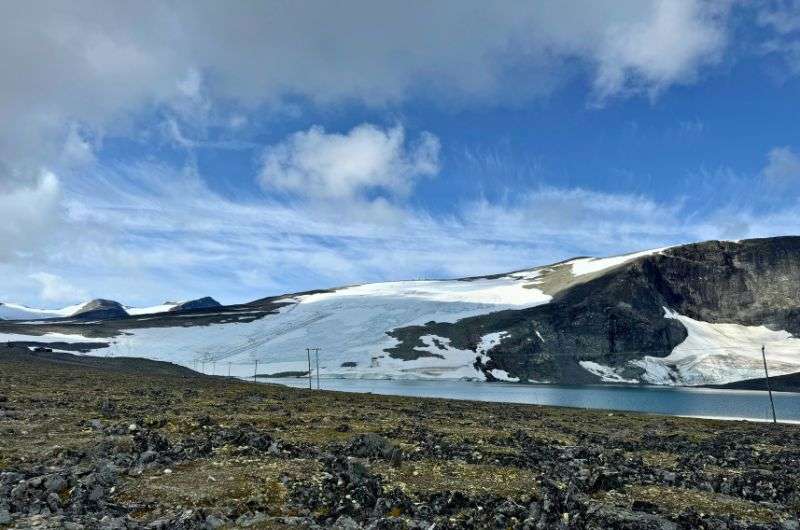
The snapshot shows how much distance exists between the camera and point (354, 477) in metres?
19.7

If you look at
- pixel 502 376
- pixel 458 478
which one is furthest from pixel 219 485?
pixel 502 376

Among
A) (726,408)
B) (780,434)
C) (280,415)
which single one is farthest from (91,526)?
(726,408)

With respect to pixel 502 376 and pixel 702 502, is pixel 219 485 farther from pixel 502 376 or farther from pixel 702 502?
pixel 502 376

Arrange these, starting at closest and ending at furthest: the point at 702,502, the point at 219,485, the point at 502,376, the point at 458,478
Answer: the point at 219,485 < the point at 702,502 < the point at 458,478 < the point at 502,376

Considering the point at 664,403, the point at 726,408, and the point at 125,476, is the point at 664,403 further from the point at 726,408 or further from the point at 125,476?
the point at 125,476

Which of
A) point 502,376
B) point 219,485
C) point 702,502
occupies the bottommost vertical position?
point 502,376

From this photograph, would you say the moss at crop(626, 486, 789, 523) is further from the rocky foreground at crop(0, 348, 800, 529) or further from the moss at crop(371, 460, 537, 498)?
the moss at crop(371, 460, 537, 498)

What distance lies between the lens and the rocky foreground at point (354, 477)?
1584 cm

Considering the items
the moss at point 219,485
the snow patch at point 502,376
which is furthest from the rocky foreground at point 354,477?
the snow patch at point 502,376

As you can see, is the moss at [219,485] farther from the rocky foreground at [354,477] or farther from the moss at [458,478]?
the moss at [458,478]

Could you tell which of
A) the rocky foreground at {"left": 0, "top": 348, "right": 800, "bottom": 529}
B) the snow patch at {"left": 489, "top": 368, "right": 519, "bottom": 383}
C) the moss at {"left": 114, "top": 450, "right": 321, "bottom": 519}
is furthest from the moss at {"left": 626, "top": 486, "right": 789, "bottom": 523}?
the snow patch at {"left": 489, "top": 368, "right": 519, "bottom": 383}

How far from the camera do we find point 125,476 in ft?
62.4

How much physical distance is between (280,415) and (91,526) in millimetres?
27939

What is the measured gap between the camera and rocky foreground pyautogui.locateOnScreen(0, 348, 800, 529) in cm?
1584
